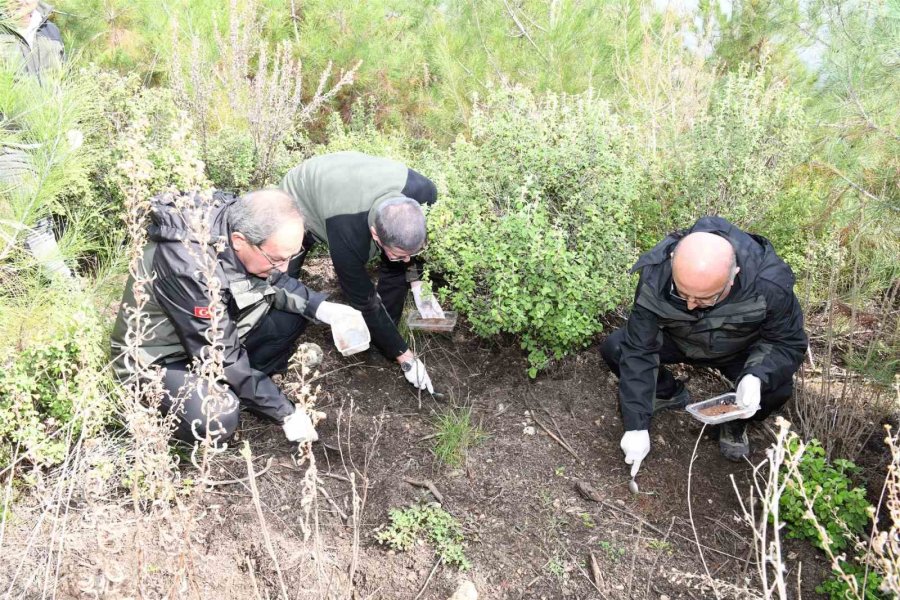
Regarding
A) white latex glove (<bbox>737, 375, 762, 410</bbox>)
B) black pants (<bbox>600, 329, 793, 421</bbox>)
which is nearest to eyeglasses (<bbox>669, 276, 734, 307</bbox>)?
white latex glove (<bbox>737, 375, 762, 410</bbox>)

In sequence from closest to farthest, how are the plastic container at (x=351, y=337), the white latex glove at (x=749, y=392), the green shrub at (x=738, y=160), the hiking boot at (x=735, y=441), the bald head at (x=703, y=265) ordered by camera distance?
the bald head at (x=703, y=265) < the white latex glove at (x=749, y=392) < the plastic container at (x=351, y=337) < the hiking boot at (x=735, y=441) < the green shrub at (x=738, y=160)

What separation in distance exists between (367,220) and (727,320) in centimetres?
175

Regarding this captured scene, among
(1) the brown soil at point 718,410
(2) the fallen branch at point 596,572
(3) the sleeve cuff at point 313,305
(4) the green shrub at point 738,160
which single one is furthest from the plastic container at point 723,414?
(3) the sleeve cuff at point 313,305

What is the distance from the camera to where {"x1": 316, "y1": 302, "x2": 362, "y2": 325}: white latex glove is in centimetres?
314

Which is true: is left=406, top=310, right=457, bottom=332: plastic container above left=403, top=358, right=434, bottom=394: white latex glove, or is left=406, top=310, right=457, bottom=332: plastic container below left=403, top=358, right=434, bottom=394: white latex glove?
above

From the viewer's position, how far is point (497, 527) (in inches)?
110

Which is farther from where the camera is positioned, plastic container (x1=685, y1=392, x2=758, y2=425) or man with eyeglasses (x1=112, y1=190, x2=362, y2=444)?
plastic container (x1=685, y1=392, x2=758, y2=425)

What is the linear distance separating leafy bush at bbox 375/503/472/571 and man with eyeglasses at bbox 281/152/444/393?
786 millimetres

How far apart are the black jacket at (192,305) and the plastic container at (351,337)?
1.14ft

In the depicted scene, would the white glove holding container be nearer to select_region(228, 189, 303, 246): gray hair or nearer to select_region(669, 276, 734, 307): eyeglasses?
select_region(228, 189, 303, 246): gray hair

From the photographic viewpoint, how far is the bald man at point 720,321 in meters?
2.83

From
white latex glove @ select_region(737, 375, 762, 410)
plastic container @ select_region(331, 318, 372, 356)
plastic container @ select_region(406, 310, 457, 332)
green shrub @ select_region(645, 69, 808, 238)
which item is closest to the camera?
white latex glove @ select_region(737, 375, 762, 410)

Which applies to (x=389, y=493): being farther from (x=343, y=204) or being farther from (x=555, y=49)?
(x=555, y=49)

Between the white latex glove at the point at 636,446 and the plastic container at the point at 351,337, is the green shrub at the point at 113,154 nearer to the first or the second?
the plastic container at the point at 351,337
